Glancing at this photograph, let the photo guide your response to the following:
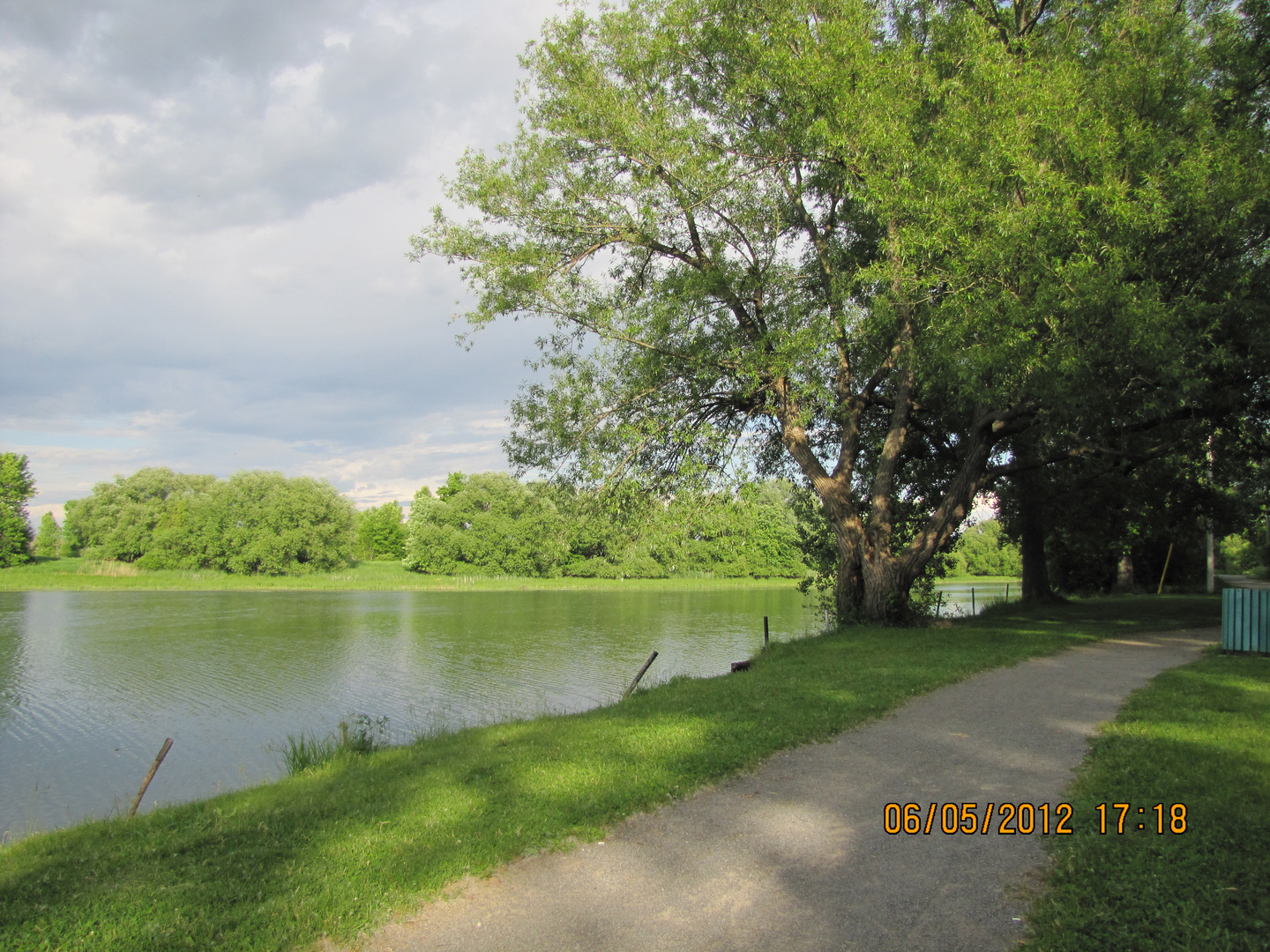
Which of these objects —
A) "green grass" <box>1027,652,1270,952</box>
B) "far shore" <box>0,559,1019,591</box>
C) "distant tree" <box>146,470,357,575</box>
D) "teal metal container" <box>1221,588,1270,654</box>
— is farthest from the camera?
"distant tree" <box>146,470,357,575</box>

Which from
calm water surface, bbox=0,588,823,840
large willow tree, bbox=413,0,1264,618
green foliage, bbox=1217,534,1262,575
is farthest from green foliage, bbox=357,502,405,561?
green foliage, bbox=1217,534,1262,575

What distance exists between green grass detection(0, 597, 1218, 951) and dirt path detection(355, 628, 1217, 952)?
312 millimetres

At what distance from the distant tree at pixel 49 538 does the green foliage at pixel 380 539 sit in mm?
→ 26731

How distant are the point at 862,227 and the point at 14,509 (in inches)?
2866

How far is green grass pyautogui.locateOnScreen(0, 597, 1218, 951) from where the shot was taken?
3848 mm

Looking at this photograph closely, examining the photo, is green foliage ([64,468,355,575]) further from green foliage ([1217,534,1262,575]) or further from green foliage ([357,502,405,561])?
green foliage ([1217,534,1262,575])

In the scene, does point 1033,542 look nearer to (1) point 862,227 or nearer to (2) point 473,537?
(1) point 862,227

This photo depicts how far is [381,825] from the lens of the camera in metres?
4.97

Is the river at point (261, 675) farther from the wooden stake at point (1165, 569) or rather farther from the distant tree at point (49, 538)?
the distant tree at point (49, 538)

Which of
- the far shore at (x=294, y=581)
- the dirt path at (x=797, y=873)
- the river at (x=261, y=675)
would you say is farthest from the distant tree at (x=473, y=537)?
the dirt path at (x=797, y=873)

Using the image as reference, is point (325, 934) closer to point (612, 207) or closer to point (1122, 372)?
point (1122, 372)

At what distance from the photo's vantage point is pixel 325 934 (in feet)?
12.1

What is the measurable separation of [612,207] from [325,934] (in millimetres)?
12974

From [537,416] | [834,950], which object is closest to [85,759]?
[537,416]
